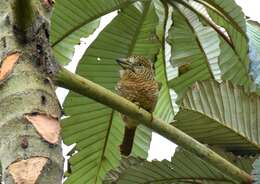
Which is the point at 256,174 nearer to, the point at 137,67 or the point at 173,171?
the point at 173,171

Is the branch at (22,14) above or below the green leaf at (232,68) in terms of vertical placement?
above

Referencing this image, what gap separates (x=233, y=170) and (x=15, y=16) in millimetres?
497

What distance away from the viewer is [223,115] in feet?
5.26

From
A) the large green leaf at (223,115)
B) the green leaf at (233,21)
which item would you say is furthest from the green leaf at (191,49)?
the large green leaf at (223,115)

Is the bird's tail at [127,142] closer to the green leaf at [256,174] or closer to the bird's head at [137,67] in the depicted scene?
the bird's head at [137,67]

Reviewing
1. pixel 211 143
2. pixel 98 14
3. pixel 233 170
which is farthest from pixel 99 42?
pixel 233 170

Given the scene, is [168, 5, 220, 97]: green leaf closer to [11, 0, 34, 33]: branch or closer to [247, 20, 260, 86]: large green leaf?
[247, 20, 260, 86]: large green leaf

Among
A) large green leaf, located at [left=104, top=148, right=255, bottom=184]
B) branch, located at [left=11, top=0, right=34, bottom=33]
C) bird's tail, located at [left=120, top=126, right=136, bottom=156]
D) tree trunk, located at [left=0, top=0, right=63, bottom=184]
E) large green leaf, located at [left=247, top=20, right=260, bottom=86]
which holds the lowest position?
bird's tail, located at [left=120, top=126, right=136, bottom=156]

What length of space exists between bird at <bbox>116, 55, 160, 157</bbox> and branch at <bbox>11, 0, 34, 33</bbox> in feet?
2.06

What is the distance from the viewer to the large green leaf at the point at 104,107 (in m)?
1.97

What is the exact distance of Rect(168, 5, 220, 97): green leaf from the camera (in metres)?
1.98

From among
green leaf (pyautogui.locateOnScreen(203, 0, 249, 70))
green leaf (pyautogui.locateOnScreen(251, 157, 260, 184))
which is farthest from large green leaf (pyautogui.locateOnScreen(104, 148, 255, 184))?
green leaf (pyautogui.locateOnScreen(203, 0, 249, 70))

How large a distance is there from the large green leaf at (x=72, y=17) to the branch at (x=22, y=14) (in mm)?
686

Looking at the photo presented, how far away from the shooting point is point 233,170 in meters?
1.43
